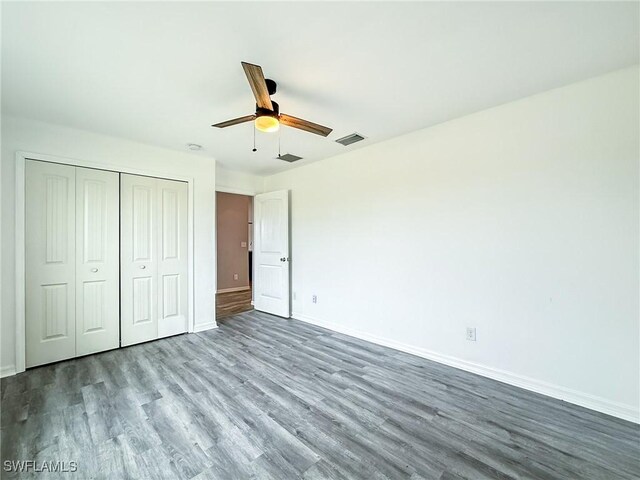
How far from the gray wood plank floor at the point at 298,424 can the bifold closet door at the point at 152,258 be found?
605 mm

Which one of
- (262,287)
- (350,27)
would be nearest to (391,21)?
(350,27)

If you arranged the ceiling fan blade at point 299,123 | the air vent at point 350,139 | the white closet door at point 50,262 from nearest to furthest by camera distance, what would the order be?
1. the ceiling fan blade at point 299,123
2. the white closet door at point 50,262
3. the air vent at point 350,139

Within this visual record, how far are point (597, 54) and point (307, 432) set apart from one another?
314 centimetres

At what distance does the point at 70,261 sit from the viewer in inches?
111

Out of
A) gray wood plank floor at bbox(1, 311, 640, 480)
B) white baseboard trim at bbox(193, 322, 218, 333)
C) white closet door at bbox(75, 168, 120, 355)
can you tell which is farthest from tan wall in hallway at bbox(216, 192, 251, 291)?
gray wood plank floor at bbox(1, 311, 640, 480)

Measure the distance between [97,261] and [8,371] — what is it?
1.19 m

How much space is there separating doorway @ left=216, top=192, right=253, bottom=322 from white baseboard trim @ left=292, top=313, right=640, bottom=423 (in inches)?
158

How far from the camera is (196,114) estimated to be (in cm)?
252

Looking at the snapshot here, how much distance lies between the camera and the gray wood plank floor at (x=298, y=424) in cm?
150

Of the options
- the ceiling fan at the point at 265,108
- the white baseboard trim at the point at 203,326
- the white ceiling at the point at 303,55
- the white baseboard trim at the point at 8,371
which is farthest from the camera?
the white baseboard trim at the point at 203,326

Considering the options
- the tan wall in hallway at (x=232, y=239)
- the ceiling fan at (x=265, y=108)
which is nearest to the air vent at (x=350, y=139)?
the ceiling fan at (x=265, y=108)

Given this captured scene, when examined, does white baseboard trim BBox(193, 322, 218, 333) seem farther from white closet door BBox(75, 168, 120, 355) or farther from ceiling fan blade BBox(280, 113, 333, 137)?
ceiling fan blade BBox(280, 113, 333, 137)

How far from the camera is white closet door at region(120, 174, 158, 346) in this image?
3.16 metres

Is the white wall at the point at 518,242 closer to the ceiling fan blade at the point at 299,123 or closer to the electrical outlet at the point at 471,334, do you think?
the electrical outlet at the point at 471,334
